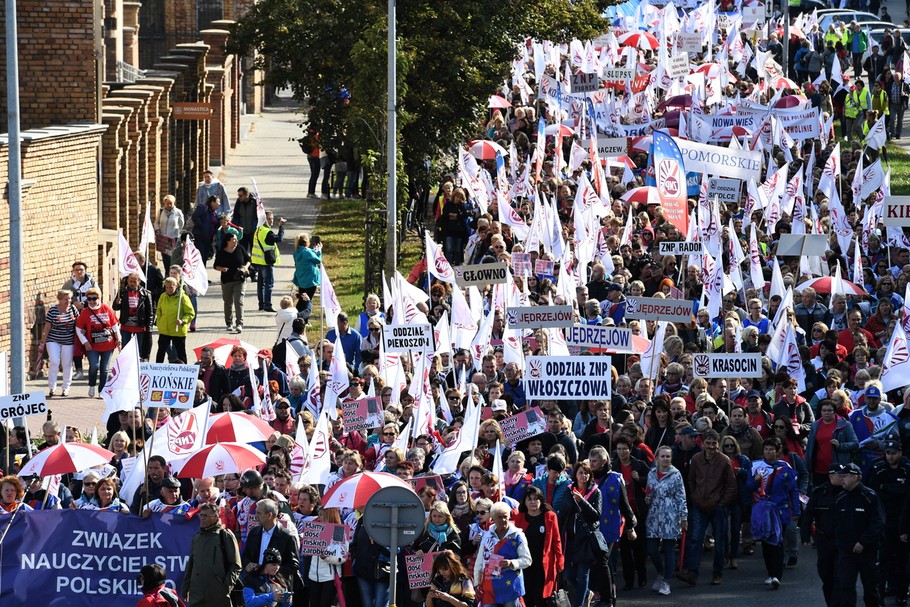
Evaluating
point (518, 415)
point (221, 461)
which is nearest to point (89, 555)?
point (221, 461)

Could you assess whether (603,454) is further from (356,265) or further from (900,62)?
(900,62)

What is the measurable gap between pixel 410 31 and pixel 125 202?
5.88m

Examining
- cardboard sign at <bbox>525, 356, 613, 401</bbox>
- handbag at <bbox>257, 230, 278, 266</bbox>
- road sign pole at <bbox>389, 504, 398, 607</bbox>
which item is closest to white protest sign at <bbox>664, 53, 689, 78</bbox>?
handbag at <bbox>257, 230, 278, 266</bbox>

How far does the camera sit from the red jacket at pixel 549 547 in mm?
15430

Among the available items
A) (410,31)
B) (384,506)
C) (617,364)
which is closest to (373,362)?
(617,364)

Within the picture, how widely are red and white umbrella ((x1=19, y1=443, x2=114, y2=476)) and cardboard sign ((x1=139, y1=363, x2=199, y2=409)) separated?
1.52 meters

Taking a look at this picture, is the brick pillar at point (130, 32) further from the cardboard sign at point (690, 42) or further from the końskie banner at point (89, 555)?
the końskie banner at point (89, 555)

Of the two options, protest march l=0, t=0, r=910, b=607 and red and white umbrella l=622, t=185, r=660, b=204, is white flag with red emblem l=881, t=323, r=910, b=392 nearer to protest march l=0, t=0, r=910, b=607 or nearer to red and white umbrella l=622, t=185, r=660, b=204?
protest march l=0, t=0, r=910, b=607

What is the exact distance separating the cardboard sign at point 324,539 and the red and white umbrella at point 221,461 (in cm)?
119

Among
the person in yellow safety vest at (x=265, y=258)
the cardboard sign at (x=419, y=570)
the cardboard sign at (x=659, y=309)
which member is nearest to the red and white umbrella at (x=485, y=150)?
the person in yellow safety vest at (x=265, y=258)

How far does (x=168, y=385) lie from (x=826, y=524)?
20.1 ft

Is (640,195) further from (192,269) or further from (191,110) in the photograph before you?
(191,110)

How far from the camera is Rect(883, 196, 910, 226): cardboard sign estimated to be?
83.7 ft

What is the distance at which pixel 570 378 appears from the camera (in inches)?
717
